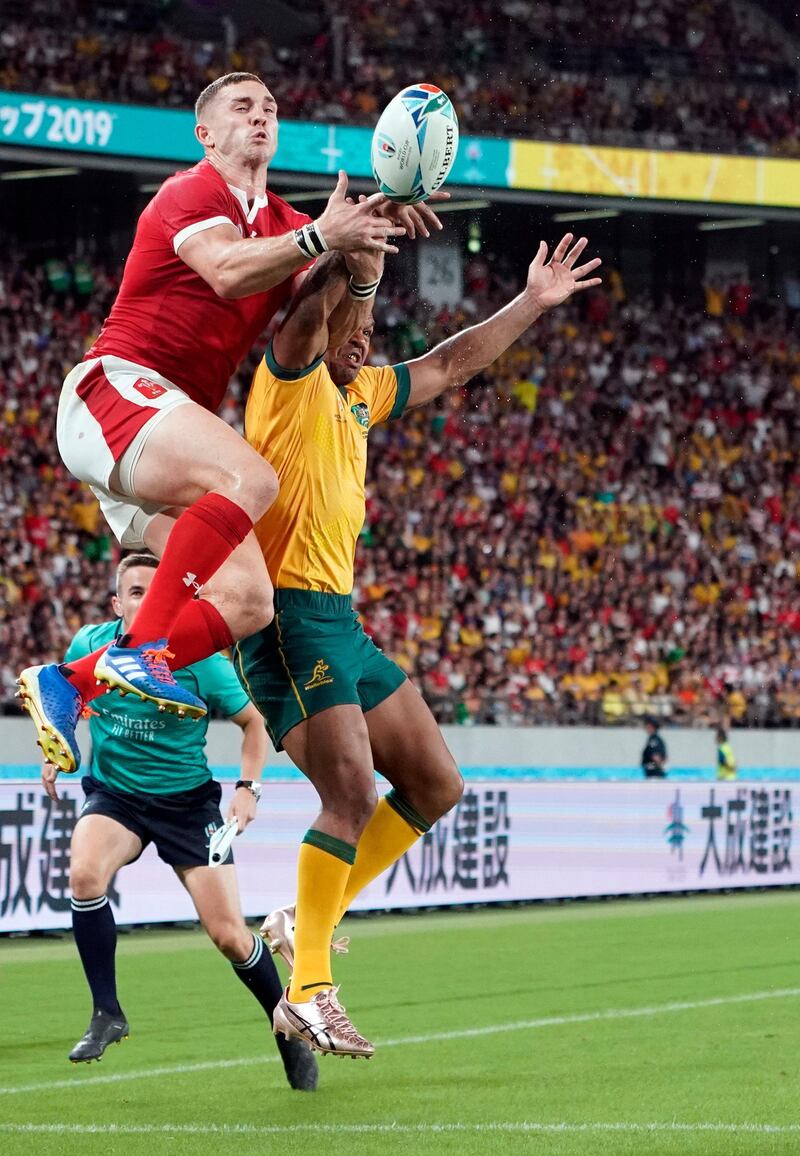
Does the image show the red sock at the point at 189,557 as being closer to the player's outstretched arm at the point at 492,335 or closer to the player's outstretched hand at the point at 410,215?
the player's outstretched hand at the point at 410,215

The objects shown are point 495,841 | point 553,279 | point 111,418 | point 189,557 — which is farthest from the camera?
point 495,841

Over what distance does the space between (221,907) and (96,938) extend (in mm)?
496

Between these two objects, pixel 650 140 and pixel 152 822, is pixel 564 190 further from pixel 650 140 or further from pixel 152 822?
pixel 152 822

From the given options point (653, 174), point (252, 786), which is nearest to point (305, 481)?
point (252, 786)

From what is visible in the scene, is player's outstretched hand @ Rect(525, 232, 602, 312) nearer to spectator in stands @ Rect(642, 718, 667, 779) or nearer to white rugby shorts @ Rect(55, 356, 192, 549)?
white rugby shorts @ Rect(55, 356, 192, 549)

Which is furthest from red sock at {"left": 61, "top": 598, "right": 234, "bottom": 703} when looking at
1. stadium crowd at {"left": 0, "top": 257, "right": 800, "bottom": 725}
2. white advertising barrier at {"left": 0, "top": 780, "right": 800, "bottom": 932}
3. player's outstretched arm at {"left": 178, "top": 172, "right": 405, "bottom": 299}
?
stadium crowd at {"left": 0, "top": 257, "right": 800, "bottom": 725}

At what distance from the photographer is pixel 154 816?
7.45 m

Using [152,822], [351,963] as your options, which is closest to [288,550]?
[152,822]

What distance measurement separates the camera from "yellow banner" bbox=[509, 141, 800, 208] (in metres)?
24.2

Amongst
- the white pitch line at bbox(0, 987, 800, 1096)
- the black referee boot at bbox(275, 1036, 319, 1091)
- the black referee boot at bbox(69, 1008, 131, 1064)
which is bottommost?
the white pitch line at bbox(0, 987, 800, 1096)

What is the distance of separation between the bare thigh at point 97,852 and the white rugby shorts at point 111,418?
6.27 ft

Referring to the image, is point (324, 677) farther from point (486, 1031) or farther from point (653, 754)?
point (653, 754)

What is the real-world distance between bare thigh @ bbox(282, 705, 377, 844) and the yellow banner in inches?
746

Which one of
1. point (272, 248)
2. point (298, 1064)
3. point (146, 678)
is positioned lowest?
point (298, 1064)
